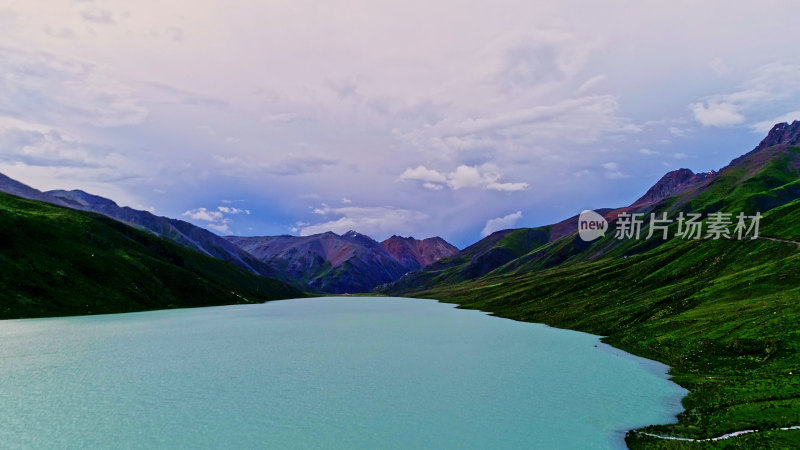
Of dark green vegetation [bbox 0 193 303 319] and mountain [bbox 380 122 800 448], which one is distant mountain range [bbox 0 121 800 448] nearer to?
mountain [bbox 380 122 800 448]

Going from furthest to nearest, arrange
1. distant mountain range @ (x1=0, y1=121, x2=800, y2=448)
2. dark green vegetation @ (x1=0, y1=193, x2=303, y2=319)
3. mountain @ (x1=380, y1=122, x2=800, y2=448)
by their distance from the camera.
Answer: dark green vegetation @ (x1=0, y1=193, x2=303, y2=319), distant mountain range @ (x1=0, y1=121, x2=800, y2=448), mountain @ (x1=380, y1=122, x2=800, y2=448)

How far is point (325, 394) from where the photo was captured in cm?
4931

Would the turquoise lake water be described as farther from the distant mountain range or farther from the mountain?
the distant mountain range

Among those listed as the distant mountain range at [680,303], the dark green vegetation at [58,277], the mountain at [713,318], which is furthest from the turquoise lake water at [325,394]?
the dark green vegetation at [58,277]

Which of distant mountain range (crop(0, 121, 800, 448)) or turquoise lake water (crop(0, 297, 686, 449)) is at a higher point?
distant mountain range (crop(0, 121, 800, 448))

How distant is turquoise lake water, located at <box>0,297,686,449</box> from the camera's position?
36.5 metres

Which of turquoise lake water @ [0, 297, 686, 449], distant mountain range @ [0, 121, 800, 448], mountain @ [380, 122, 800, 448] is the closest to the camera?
turquoise lake water @ [0, 297, 686, 449]

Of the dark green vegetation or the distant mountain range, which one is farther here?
the dark green vegetation

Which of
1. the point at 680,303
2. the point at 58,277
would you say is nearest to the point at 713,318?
the point at 680,303

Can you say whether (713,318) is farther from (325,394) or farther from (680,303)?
(325,394)

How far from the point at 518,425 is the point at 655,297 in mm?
89904

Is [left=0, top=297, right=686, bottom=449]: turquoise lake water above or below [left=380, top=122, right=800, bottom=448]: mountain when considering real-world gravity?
below

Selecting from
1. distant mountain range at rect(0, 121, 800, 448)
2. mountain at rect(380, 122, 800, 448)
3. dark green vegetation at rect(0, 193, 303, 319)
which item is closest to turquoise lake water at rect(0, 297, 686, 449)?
mountain at rect(380, 122, 800, 448)

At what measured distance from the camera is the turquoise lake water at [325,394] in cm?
3653
